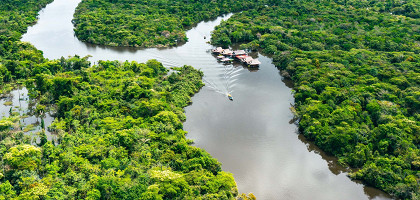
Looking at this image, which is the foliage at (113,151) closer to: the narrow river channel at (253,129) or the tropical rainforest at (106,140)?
the tropical rainforest at (106,140)

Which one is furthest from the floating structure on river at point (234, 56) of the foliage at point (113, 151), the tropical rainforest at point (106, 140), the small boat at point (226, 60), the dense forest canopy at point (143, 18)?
the foliage at point (113, 151)

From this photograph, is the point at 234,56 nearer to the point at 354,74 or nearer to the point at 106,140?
the point at 354,74

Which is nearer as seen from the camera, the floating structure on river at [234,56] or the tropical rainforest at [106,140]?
the tropical rainforest at [106,140]

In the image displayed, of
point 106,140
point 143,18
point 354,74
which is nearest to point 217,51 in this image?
point 143,18

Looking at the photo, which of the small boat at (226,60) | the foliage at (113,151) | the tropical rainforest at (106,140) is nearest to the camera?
the foliage at (113,151)

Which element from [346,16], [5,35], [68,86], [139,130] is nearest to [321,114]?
[139,130]

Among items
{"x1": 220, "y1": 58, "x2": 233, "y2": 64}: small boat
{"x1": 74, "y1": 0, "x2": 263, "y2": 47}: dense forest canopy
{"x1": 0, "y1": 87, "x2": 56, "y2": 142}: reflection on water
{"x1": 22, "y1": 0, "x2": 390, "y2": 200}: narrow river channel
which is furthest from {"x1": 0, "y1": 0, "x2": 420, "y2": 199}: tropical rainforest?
{"x1": 220, "y1": 58, "x2": 233, "y2": 64}: small boat

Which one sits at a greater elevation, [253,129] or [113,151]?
[113,151]
